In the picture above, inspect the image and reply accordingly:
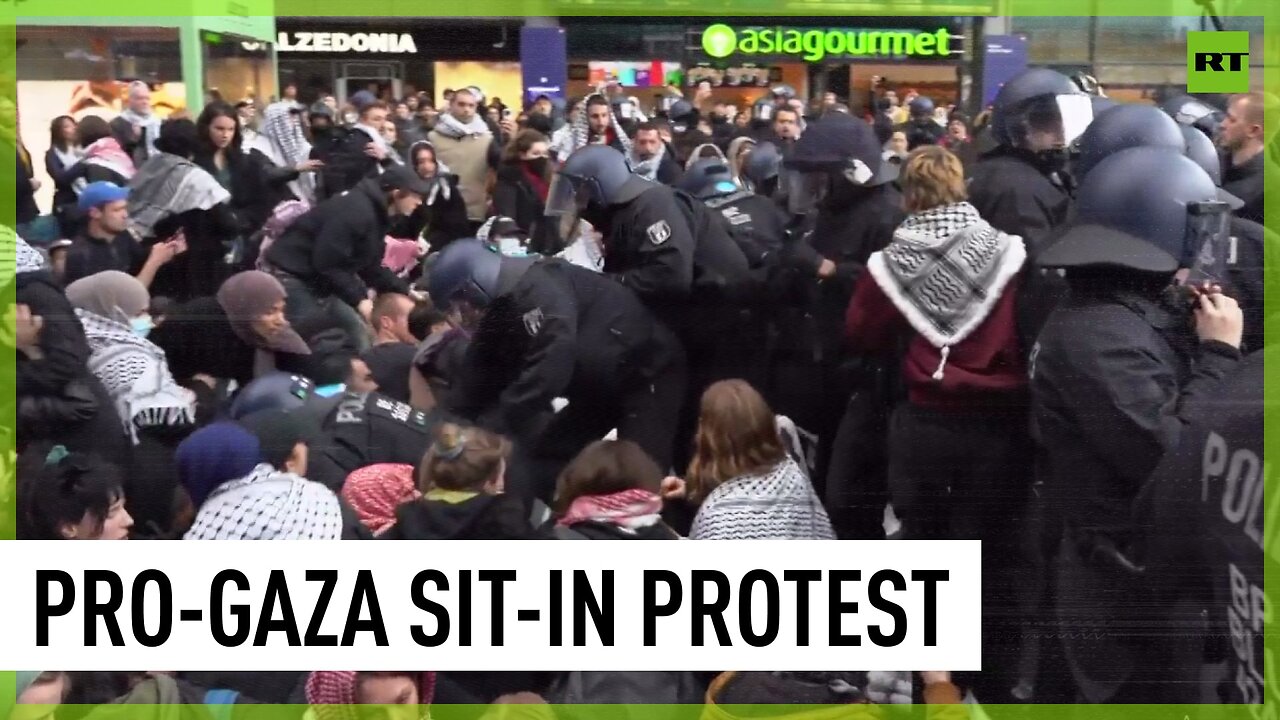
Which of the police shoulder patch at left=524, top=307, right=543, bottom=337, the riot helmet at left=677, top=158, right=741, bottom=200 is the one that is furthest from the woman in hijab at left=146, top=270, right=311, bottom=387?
the riot helmet at left=677, top=158, right=741, bottom=200

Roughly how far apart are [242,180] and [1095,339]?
1.27m

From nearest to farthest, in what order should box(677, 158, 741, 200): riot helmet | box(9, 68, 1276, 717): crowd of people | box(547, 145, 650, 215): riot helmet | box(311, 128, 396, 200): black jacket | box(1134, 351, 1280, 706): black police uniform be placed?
box(1134, 351, 1280, 706): black police uniform, box(9, 68, 1276, 717): crowd of people, box(311, 128, 396, 200): black jacket, box(547, 145, 650, 215): riot helmet, box(677, 158, 741, 200): riot helmet

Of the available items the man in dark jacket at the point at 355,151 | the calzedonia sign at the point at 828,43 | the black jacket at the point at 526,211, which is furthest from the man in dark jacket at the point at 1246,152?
the man in dark jacket at the point at 355,151

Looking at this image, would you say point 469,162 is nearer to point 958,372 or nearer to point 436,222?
point 436,222

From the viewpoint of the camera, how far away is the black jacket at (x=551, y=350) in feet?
7.53

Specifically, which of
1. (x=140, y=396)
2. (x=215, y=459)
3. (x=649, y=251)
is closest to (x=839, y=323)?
(x=649, y=251)

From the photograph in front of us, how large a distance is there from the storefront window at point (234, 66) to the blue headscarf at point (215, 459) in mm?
477

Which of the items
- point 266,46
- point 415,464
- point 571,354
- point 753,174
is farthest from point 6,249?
point 753,174

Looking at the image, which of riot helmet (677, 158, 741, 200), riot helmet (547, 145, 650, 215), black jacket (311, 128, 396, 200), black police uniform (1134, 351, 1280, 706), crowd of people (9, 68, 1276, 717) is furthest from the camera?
riot helmet (677, 158, 741, 200)

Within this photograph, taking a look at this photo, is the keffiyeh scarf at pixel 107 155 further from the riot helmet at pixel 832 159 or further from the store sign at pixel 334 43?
the riot helmet at pixel 832 159

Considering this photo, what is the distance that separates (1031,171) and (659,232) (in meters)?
0.57

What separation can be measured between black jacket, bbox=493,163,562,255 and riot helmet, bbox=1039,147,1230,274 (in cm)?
75

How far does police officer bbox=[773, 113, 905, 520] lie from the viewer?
2.29 m

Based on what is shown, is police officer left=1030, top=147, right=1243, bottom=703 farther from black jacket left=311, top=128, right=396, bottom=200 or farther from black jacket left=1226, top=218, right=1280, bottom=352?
black jacket left=311, top=128, right=396, bottom=200
